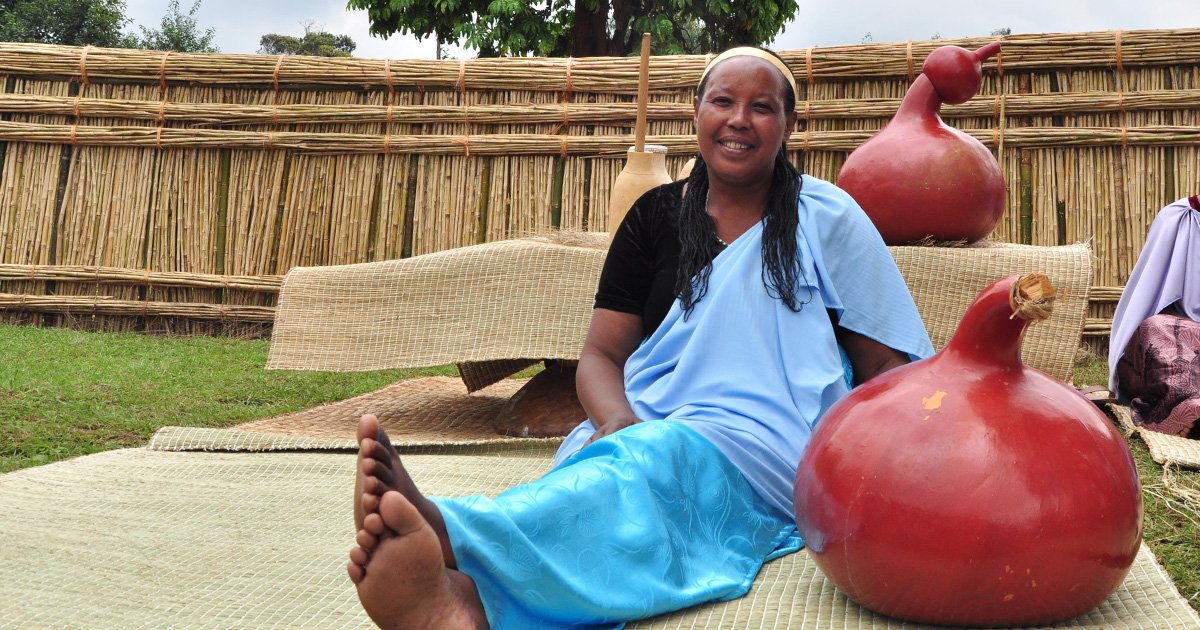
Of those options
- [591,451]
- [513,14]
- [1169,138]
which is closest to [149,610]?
Result: [591,451]

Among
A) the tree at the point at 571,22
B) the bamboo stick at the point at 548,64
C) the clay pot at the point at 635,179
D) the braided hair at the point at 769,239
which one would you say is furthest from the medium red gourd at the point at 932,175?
the tree at the point at 571,22

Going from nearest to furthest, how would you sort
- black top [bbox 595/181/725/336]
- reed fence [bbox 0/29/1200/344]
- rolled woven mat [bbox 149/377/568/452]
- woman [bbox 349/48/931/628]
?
woman [bbox 349/48/931/628]
black top [bbox 595/181/725/336]
rolled woven mat [bbox 149/377/568/452]
reed fence [bbox 0/29/1200/344]

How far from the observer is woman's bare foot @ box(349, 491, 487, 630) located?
5.91 feet

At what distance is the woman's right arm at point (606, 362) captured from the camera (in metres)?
2.88

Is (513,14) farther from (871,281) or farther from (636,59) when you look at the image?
(871,281)

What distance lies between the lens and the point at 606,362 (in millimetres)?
3021

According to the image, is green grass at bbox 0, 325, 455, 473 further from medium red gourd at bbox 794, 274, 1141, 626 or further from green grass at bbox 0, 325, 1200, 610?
medium red gourd at bbox 794, 274, 1141, 626

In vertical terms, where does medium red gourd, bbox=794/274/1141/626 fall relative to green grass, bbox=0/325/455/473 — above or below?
above

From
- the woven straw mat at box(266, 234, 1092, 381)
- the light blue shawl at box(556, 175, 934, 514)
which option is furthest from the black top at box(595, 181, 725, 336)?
the woven straw mat at box(266, 234, 1092, 381)

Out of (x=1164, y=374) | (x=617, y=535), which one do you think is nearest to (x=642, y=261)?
(x=617, y=535)

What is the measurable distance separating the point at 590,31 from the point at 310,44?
20386mm

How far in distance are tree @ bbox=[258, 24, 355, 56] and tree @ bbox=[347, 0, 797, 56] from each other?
700 inches

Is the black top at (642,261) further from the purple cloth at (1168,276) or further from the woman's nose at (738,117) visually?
the purple cloth at (1168,276)

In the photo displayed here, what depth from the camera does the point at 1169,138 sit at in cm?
641
